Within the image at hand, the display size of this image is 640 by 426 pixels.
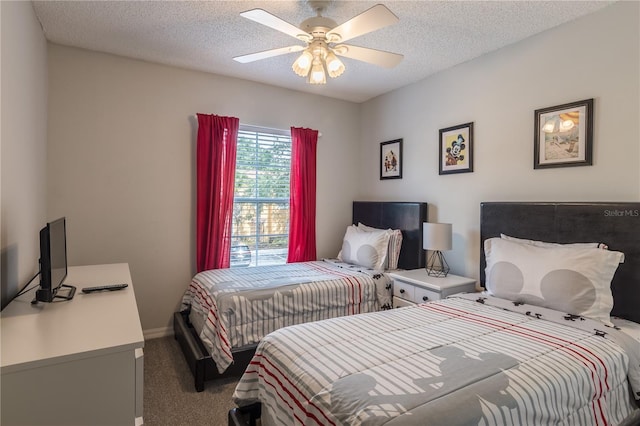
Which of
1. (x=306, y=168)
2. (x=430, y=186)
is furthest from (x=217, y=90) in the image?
(x=430, y=186)

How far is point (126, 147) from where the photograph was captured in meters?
3.16

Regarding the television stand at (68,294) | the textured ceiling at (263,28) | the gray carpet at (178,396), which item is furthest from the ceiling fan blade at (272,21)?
the gray carpet at (178,396)

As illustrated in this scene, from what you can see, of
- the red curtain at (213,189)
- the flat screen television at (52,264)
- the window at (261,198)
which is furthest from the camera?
the window at (261,198)

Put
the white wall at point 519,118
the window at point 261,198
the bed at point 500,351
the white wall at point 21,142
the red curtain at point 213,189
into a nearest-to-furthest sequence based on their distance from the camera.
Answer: the bed at point 500,351, the white wall at point 21,142, the white wall at point 519,118, the red curtain at point 213,189, the window at point 261,198

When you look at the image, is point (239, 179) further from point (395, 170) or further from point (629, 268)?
point (629, 268)

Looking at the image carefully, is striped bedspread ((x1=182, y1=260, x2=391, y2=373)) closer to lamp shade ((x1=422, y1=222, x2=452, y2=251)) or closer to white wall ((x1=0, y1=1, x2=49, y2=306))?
lamp shade ((x1=422, y1=222, x2=452, y2=251))

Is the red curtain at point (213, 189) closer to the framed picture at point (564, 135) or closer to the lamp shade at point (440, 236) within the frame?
the lamp shade at point (440, 236)

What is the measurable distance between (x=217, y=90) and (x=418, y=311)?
9.54 ft

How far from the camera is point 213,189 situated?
11.2 ft

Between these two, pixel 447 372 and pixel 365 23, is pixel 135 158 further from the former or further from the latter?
pixel 447 372

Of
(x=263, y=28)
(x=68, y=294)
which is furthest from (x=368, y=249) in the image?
(x=68, y=294)

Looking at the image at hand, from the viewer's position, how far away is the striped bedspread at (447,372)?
1.19 meters

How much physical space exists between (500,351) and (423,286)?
1.34m

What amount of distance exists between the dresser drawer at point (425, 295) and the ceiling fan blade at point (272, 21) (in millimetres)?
2116
